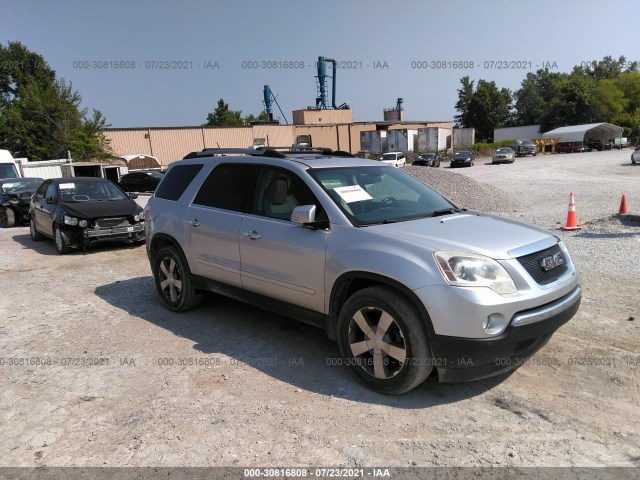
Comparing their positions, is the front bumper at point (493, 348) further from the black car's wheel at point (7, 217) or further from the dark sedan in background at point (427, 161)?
the dark sedan in background at point (427, 161)

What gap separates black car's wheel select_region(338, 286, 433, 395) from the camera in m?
3.43

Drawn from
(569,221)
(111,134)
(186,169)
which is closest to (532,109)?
(111,134)

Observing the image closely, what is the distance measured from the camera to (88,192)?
10.9 m

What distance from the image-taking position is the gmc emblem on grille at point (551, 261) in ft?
12.0

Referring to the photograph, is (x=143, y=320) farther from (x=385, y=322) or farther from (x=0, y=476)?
(x=385, y=322)

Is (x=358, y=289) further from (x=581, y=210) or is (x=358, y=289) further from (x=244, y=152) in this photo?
(x=581, y=210)

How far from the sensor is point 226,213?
5004 mm

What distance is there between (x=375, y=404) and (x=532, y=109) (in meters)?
121

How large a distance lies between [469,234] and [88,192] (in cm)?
972

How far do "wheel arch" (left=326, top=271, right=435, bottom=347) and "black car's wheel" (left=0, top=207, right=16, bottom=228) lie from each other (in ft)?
49.1

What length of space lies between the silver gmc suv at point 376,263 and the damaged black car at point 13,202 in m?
12.4

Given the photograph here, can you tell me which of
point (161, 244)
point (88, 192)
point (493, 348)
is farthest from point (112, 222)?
point (493, 348)

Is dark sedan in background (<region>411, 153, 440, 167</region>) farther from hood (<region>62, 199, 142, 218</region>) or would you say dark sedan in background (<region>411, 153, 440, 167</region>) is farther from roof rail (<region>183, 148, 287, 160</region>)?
roof rail (<region>183, 148, 287, 160</region>)

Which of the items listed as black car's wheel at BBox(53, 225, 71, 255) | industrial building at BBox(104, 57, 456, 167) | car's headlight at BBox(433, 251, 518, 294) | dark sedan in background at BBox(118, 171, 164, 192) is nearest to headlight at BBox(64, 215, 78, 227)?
black car's wheel at BBox(53, 225, 71, 255)
